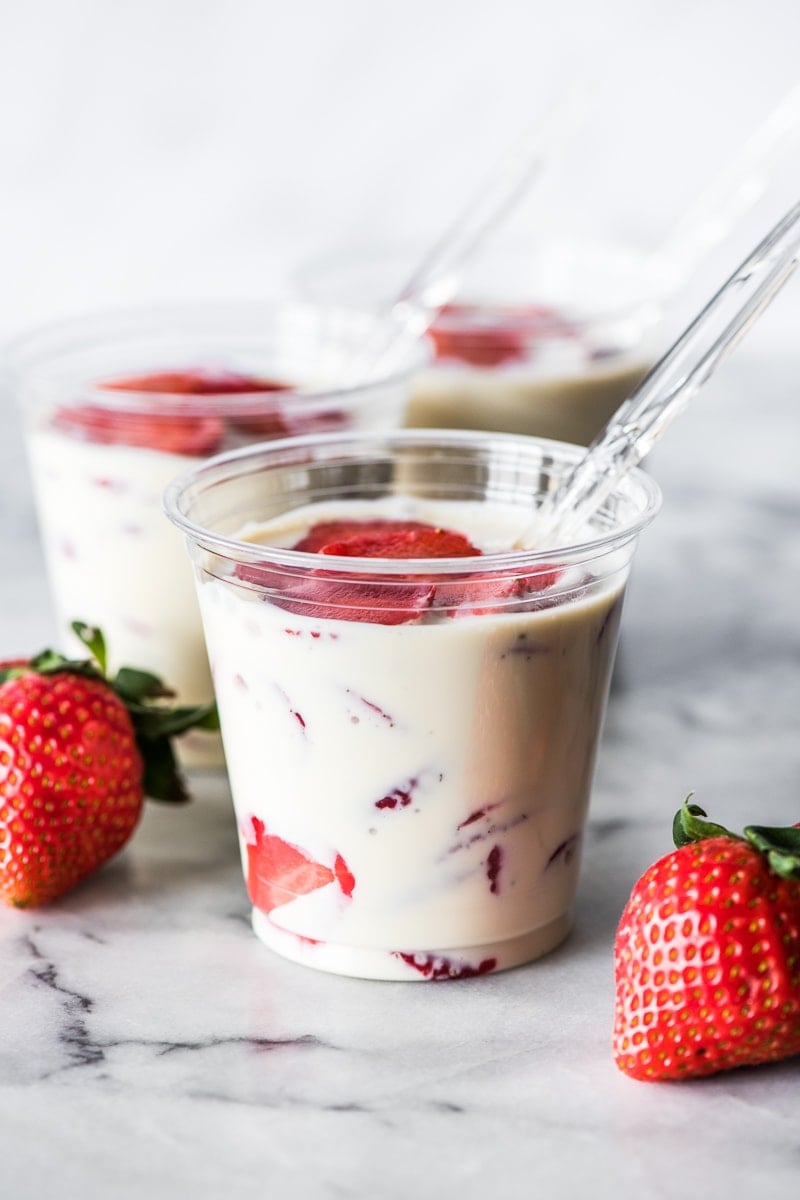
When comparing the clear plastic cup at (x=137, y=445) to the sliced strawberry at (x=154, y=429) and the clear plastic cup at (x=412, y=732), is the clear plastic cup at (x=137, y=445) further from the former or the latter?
the clear plastic cup at (x=412, y=732)

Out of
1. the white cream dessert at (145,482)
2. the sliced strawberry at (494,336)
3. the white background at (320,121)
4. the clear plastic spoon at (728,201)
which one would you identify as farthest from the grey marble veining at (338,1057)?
the white background at (320,121)

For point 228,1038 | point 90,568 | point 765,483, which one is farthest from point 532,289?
point 228,1038

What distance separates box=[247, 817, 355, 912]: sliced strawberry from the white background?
1867 mm

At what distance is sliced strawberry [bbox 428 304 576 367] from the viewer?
1.59 meters

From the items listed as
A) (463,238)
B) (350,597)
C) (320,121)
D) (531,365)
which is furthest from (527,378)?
(320,121)

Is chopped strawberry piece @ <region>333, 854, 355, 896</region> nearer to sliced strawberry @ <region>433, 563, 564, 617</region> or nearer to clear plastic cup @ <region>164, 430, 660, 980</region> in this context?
clear plastic cup @ <region>164, 430, 660, 980</region>

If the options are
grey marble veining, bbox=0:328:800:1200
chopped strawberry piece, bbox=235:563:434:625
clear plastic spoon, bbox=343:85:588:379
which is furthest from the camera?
clear plastic spoon, bbox=343:85:588:379

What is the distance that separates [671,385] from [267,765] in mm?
378

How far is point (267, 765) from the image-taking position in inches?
42.6

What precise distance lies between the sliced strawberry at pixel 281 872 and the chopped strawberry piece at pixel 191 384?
0.48 metres

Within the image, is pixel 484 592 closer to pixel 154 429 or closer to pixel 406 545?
pixel 406 545

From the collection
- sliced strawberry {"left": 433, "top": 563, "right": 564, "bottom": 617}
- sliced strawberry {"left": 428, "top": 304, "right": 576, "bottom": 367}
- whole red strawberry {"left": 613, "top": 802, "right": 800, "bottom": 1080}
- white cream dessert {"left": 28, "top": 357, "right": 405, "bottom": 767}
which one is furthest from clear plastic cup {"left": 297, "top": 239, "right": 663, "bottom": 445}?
whole red strawberry {"left": 613, "top": 802, "right": 800, "bottom": 1080}

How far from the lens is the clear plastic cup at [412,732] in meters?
1.01

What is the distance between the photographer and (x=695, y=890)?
919 mm
